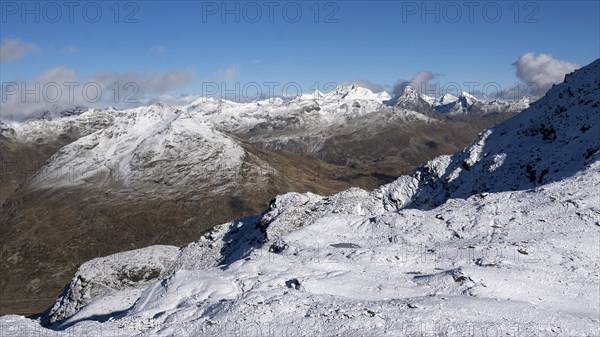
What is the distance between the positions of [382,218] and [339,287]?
14.6 metres

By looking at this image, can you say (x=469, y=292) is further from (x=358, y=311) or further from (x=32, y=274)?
(x=32, y=274)

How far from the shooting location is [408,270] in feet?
99.6

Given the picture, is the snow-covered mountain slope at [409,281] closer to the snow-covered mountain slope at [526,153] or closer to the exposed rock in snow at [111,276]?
the snow-covered mountain slope at [526,153]

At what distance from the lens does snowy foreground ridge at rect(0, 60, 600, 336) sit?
21.9 m

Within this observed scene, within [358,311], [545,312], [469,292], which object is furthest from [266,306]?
Result: [545,312]

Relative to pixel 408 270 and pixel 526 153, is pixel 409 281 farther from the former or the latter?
pixel 526 153

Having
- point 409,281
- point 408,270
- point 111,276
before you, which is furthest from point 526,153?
point 111,276

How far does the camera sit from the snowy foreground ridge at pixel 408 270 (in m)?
21.9

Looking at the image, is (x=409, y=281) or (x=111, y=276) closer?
(x=409, y=281)

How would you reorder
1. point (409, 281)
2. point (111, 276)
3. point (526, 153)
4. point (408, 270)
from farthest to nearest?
1. point (111, 276)
2. point (526, 153)
3. point (408, 270)
4. point (409, 281)

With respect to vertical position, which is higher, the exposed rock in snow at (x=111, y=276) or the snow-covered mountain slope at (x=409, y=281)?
the snow-covered mountain slope at (x=409, y=281)

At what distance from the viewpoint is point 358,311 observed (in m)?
22.2

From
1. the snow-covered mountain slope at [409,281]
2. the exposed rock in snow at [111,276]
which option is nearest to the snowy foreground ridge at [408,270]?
the snow-covered mountain slope at [409,281]

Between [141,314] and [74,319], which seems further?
[74,319]
